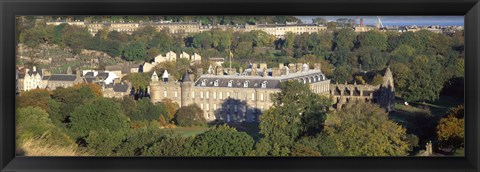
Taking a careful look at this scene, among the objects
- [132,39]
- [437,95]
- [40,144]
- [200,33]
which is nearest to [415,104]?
[437,95]

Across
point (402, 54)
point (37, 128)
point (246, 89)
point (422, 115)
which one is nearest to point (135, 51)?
point (246, 89)

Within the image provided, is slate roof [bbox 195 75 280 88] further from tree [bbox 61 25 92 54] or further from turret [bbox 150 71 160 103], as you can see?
tree [bbox 61 25 92 54]

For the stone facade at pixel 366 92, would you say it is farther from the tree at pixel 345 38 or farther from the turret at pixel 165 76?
the turret at pixel 165 76

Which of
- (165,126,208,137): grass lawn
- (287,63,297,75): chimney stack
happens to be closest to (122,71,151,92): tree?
(165,126,208,137): grass lawn

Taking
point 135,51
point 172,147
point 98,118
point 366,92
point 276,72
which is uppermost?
point 135,51

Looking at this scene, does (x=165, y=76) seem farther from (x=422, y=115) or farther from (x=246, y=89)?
(x=422, y=115)

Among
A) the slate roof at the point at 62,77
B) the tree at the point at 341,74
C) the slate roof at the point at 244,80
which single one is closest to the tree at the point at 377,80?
the tree at the point at 341,74
